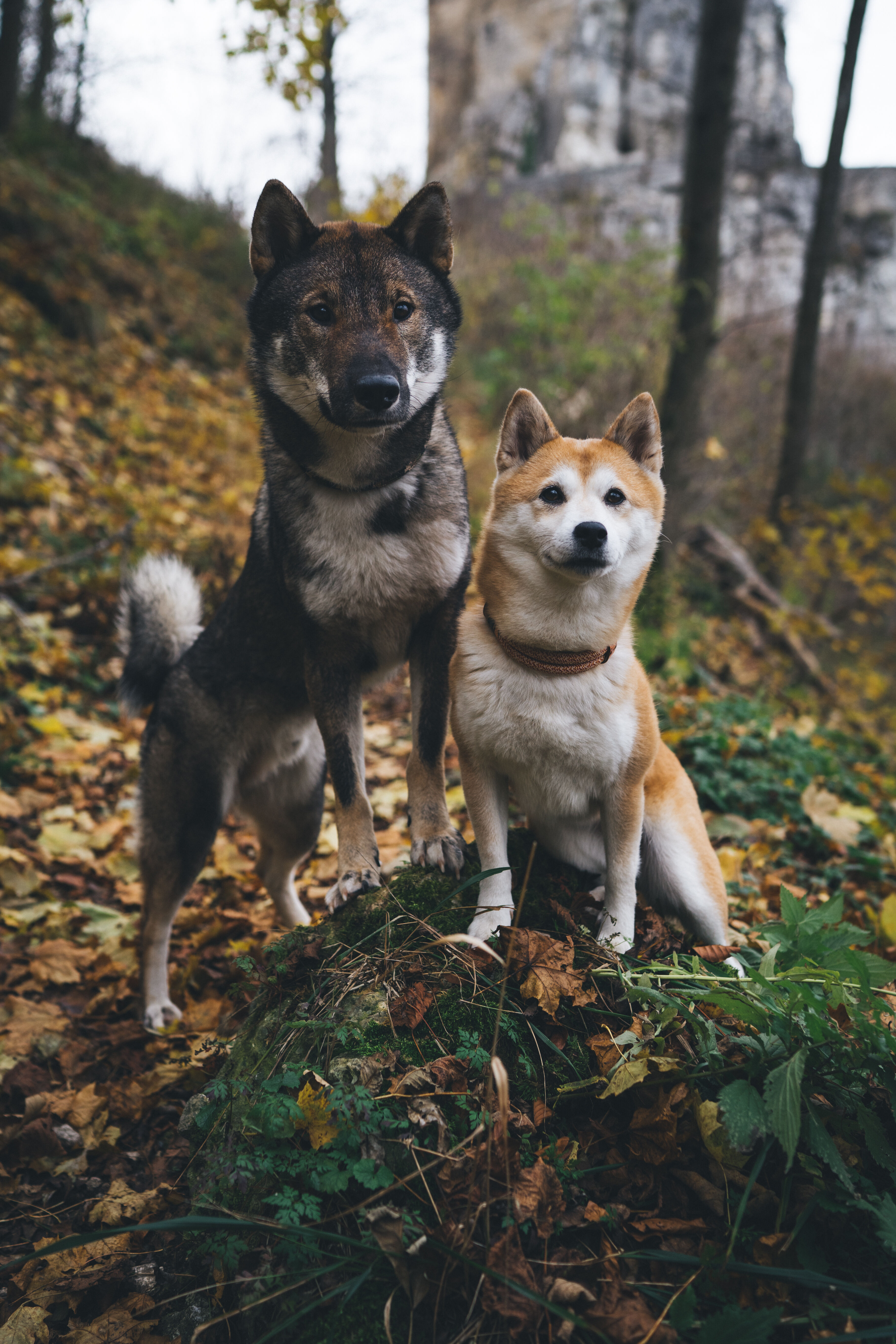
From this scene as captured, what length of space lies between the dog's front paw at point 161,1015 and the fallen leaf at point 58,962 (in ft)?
1.18

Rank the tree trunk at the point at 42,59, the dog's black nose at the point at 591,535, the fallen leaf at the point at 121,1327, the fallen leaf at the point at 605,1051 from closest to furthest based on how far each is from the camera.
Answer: the fallen leaf at the point at 121,1327, the fallen leaf at the point at 605,1051, the dog's black nose at the point at 591,535, the tree trunk at the point at 42,59

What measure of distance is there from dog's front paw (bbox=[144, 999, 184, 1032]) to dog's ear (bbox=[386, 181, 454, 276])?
279cm

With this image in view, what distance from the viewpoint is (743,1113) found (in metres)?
1.56

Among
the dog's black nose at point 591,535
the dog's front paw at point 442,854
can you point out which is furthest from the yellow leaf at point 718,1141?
the dog's black nose at point 591,535

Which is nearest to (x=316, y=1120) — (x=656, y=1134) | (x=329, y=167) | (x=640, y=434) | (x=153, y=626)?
(x=656, y=1134)

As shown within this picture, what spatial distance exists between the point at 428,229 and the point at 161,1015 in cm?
291

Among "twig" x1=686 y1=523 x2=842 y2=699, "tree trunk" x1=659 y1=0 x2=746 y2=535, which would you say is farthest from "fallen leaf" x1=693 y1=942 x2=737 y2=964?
"twig" x1=686 y1=523 x2=842 y2=699

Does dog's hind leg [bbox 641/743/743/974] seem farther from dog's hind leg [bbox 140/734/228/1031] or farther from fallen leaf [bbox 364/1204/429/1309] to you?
dog's hind leg [bbox 140/734/228/1031]

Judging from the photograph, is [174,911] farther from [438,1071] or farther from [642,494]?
[642,494]

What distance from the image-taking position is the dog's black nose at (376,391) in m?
2.28

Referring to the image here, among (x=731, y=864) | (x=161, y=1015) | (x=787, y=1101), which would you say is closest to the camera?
(x=787, y=1101)

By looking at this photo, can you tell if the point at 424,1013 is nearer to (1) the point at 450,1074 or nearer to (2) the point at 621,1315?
(1) the point at 450,1074

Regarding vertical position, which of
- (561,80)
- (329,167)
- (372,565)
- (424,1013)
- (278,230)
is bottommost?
(424,1013)

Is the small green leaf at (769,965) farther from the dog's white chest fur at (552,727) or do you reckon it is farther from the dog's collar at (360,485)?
the dog's collar at (360,485)
